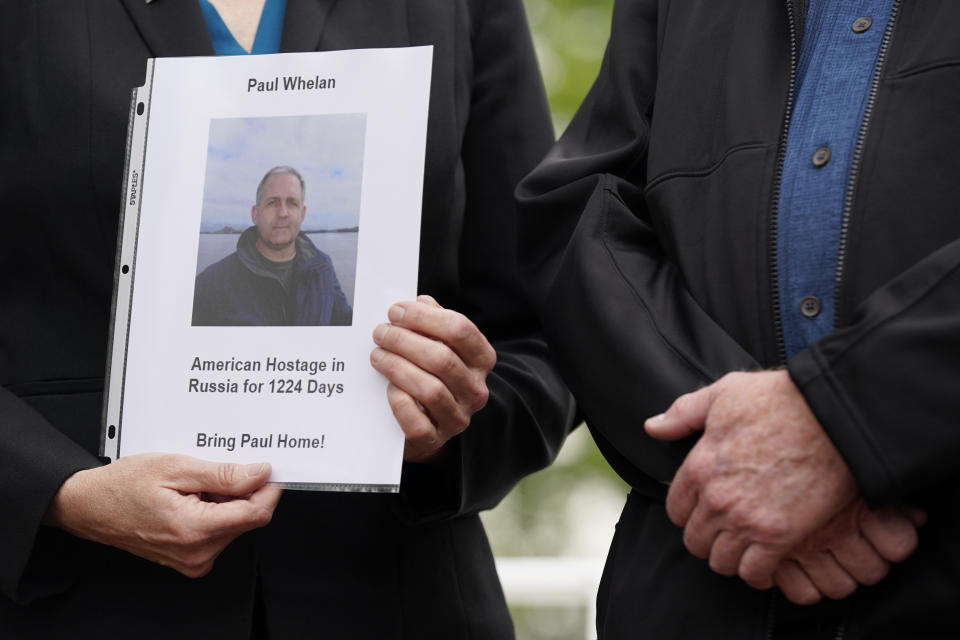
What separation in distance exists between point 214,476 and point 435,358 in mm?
361

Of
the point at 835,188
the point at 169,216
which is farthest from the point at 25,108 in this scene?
the point at 835,188

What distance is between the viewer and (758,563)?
1.53 metres

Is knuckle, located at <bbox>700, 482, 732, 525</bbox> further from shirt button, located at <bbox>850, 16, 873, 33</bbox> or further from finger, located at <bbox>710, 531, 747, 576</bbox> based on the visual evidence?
shirt button, located at <bbox>850, 16, 873, 33</bbox>

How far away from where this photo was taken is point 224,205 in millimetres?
1915

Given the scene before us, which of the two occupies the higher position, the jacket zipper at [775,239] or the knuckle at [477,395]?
the jacket zipper at [775,239]

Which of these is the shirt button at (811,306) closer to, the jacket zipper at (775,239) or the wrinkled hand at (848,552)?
the jacket zipper at (775,239)

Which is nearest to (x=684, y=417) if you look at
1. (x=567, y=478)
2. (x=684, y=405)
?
(x=684, y=405)

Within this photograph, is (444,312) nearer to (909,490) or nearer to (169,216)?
(169,216)

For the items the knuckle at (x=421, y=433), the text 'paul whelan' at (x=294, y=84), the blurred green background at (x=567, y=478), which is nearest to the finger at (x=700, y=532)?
the knuckle at (x=421, y=433)

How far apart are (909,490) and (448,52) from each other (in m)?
1.24

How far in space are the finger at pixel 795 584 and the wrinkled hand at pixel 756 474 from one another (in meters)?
0.01

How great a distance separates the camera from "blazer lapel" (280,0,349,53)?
85.2 inches

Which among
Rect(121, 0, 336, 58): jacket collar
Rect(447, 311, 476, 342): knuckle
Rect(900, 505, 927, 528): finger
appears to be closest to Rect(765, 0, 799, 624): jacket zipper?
Rect(900, 505, 927, 528): finger

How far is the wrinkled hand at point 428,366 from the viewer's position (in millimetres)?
1793
